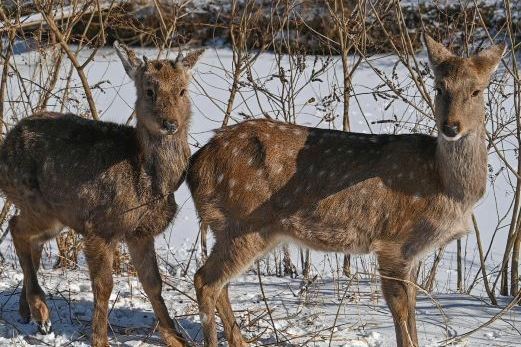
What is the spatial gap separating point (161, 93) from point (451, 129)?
205cm

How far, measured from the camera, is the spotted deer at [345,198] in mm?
6602

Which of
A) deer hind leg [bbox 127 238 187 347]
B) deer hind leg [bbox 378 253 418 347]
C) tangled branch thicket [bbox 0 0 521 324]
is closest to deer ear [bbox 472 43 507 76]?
tangled branch thicket [bbox 0 0 521 324]

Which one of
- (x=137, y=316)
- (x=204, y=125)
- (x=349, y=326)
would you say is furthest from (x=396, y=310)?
(x=204, y=125)

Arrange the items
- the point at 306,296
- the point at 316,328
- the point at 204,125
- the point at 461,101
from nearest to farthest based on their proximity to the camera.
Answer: the point at 461,101
the point at 316,328
the point at 306,296
the point at 204,125

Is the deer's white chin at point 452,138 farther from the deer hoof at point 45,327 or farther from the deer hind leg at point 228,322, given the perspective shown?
the deer hoof at point 45,327

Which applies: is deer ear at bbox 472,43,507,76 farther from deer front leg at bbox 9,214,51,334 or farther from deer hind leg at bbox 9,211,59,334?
deer front leg at bbox 9,214,51,334

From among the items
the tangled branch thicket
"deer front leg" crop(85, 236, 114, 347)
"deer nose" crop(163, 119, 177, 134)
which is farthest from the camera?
the tangled branch thicket

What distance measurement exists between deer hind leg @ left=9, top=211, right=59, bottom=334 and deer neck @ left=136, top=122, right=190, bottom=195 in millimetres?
995

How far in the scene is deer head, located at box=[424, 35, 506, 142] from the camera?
6.29m

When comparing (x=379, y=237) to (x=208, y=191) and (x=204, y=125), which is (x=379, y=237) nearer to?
(x=208, y=191)

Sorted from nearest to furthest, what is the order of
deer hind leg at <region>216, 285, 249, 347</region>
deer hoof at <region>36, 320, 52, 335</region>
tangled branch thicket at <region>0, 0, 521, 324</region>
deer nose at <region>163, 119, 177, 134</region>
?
deer nose at <region>163, 119, 177, 134</region>, deer hind leg at <region>216, 285, 249, 347</region>, deer hoof at <region>36, 320, 52, 335</region>, tangled branch thicket at <region>0, 0, 521, 324</region>

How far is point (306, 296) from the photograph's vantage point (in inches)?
302

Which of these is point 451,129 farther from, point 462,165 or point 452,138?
point 462,165

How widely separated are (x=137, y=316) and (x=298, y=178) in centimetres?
184
